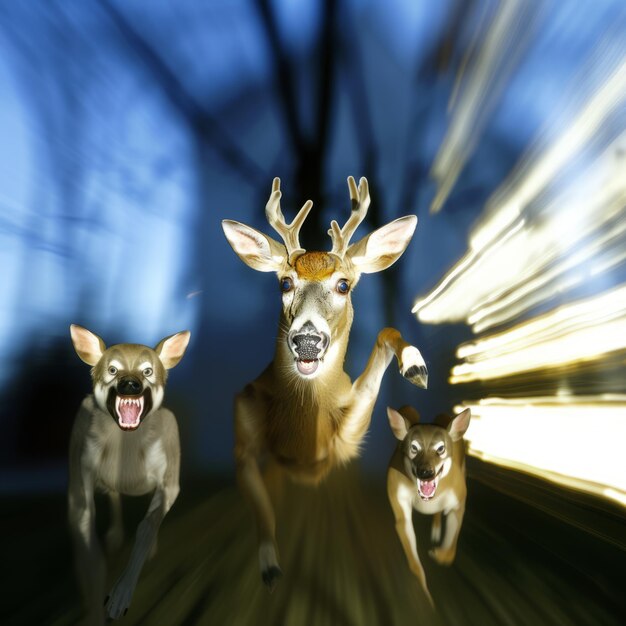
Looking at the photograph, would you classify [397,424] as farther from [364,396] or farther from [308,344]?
[308,344]

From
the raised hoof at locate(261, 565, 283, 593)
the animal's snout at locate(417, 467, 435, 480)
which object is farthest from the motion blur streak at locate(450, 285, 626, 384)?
the raised hoof at locate(261, 565, 283, 593)

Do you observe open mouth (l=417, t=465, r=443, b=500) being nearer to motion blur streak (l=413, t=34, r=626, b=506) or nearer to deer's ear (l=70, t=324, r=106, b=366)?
motion blur streak (l=413, t=34, r=626, b=506)

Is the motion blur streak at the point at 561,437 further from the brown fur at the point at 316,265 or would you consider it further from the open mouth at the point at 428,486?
the brown fur at the point at 316,265

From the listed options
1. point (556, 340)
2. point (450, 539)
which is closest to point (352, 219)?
point (556, 340)

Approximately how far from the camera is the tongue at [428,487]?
1.86 meters

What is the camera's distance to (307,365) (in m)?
1.83

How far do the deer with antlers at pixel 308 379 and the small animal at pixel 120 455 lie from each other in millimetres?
262

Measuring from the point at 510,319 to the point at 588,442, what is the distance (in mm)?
476

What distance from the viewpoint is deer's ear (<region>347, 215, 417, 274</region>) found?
1948 mm

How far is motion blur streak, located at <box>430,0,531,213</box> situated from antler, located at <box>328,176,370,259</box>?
0.76 feet

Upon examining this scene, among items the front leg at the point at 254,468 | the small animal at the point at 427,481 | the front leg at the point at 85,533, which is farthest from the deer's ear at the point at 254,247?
the front leg at the point at 85,533

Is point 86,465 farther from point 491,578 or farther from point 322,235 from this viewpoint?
point 491,578

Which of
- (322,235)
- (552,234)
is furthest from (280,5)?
(552,234)

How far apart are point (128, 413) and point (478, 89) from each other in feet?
5.20
